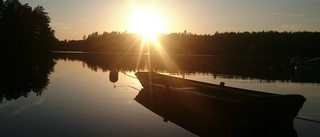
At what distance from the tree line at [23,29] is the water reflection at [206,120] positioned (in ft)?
237

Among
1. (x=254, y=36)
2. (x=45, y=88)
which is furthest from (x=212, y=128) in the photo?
(x=254, y=36)

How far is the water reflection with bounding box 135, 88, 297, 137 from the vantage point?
674 inches

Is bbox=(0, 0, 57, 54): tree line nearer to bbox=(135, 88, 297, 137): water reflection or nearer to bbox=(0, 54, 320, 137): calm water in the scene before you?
bbox=(0, 54, 320, 137): calm water

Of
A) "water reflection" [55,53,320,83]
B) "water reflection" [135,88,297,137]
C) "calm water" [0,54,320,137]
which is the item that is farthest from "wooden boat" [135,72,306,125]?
"water reflection" [55,53,320,83]

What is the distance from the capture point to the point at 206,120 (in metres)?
19.7

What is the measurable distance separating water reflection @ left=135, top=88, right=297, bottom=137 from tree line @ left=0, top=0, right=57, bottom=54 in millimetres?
72389

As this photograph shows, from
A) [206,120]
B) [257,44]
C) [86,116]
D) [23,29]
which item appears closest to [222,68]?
[206,120]

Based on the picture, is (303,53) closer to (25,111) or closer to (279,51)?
(279,51)

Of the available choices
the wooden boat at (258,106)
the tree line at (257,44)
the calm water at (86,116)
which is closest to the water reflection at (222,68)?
the calm water at (86,116)

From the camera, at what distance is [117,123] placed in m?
17.9

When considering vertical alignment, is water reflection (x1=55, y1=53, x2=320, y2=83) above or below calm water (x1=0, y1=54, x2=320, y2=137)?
above

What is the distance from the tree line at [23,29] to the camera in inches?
3452

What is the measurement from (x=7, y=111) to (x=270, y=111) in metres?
14.1

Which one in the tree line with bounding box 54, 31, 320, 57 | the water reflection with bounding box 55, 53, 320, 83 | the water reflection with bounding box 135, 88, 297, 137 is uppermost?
the tree line with bounding box 54, 31, 320, 57
